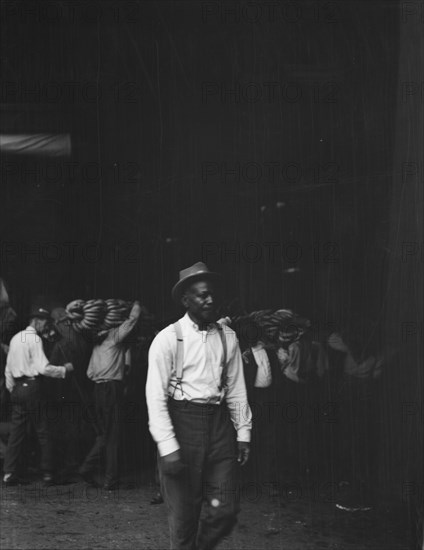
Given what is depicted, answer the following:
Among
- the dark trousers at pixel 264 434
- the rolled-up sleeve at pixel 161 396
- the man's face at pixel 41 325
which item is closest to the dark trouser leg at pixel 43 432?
the man's face at pixel 41 325

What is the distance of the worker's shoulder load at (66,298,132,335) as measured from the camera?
23.3ft

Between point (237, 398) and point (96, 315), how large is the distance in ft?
9.47

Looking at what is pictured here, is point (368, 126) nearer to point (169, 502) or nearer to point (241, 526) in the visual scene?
point (241, 526)

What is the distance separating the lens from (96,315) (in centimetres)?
724

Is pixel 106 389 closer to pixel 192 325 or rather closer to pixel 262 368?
pixel 262 368

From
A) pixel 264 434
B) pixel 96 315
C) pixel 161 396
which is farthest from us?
pixel 96 315

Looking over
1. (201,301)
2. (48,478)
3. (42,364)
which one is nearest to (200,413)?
(201,301)

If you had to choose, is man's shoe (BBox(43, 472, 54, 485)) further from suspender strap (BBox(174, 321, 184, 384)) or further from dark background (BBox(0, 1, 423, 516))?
suspender strap (BBox(174, 321, 184, 384))

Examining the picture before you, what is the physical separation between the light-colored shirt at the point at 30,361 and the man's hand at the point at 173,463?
9.63 ft

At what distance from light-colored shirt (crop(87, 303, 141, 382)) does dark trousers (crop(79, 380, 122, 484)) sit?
0.25 feet

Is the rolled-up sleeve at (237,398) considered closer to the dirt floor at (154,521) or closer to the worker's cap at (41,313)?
the dirt floor at (154,521)

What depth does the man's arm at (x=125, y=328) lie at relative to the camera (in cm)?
695

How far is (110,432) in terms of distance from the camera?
22.2 ft

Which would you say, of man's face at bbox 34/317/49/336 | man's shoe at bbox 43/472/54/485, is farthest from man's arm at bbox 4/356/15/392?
man's shoe at bbox 43/472/54/485
